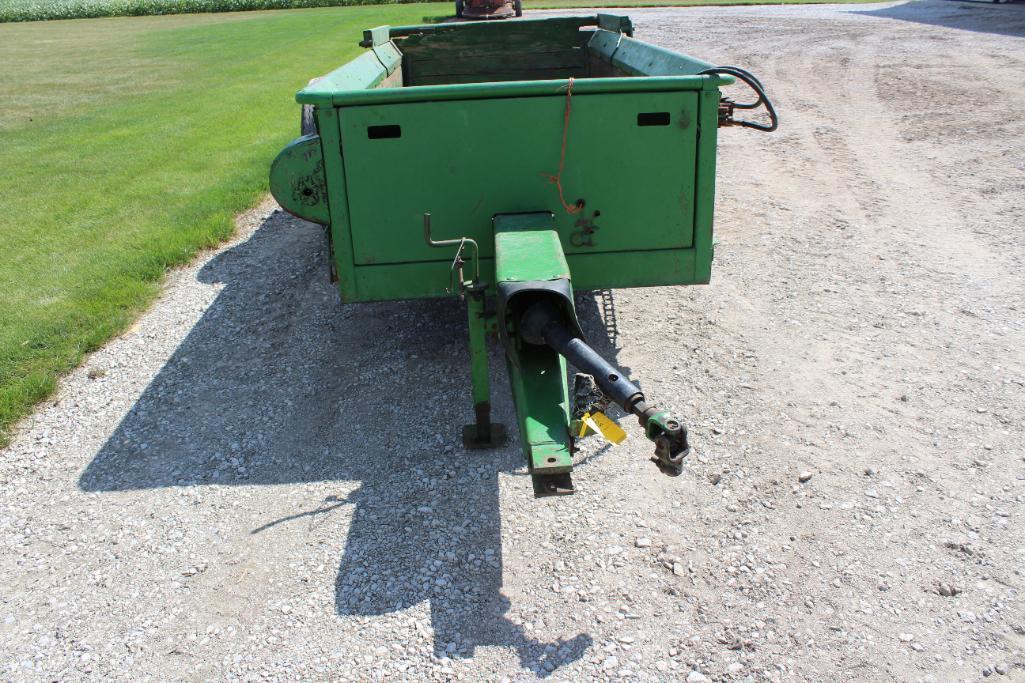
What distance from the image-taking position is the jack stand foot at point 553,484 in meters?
3.15

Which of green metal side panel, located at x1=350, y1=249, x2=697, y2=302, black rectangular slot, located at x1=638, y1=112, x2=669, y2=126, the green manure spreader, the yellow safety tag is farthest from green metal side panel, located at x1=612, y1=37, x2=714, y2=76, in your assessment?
the yellow safety tag

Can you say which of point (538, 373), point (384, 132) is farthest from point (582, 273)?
point (384, 132)

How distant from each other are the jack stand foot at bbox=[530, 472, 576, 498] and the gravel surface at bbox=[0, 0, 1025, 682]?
468 millimetres

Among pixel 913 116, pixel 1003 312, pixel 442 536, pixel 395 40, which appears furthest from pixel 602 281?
pixel 913 116

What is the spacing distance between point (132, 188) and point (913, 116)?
28.5 ft

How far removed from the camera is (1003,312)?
17.8 ft

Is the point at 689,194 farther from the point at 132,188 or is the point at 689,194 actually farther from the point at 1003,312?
the point at 132,188

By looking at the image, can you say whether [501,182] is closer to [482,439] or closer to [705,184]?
[705,184]

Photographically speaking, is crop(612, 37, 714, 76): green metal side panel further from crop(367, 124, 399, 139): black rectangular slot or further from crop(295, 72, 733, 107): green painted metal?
crop(367, 124, 399, 139): black rectangular slot

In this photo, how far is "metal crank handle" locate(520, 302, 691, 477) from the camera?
2.92 meters

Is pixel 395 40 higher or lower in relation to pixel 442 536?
higher

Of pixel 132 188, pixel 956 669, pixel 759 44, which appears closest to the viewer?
pixel 956 669

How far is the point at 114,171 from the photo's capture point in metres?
9.99

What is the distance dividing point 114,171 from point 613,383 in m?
8.65
